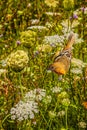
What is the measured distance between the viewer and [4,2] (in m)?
3.76

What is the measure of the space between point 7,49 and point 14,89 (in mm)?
923

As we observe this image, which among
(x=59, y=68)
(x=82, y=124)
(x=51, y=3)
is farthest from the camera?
(x=51, y=3)

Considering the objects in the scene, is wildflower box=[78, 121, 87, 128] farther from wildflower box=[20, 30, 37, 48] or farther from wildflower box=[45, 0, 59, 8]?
wildflower box=[45, 0, 59, 8]

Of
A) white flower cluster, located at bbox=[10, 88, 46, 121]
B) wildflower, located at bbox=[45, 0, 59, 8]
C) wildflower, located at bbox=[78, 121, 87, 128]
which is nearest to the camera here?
white flower cluster, located at bbox=[10, 88, 46, 121]

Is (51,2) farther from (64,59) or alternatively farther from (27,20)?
(27,20)

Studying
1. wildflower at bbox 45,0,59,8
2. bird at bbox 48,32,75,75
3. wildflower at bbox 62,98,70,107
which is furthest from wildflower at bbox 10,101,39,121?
wildflower at bbox 45,0,59,8

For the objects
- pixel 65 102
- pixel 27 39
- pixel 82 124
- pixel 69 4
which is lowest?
pixel 82 124

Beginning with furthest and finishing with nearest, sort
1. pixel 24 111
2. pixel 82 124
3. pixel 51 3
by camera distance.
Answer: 1. pixel 51 3
2. pixel 82 124
3. pixel 24 111

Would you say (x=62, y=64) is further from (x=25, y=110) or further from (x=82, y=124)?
(x=82, y=124)

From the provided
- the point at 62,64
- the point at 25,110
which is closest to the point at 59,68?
the point at 62,64

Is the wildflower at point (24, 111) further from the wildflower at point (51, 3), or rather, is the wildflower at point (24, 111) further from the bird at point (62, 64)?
the wildflower at point (51, 3)

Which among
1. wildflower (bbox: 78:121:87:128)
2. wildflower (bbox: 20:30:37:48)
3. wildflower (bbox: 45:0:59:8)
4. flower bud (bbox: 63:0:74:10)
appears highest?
flower bud (bbox: 63:0:74:10)

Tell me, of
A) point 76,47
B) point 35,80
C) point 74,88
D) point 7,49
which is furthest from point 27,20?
point 74,88

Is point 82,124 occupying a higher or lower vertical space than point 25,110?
lower
